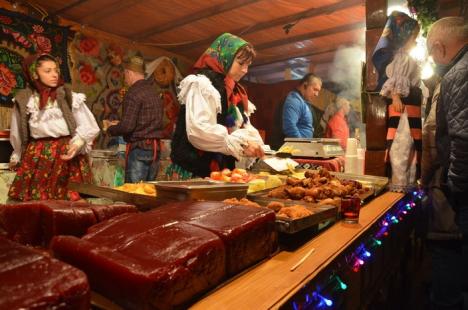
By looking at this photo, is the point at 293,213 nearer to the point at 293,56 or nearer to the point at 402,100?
the point at 402,100

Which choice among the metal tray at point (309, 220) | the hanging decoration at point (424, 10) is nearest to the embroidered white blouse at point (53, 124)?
the metal tray at point (309, 220)

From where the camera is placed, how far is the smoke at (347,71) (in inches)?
228

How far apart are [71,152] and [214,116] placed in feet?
4.93

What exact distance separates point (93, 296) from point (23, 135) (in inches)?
113

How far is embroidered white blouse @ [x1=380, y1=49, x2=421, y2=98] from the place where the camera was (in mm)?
3133

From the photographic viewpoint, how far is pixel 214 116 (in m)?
2.62

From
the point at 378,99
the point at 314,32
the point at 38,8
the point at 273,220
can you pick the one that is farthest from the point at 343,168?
the point at 38,8

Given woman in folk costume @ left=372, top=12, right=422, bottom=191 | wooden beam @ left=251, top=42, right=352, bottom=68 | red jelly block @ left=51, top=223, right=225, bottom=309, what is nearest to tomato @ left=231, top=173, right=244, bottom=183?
red jelly block @ left=51, top=223, right=225, bottom=309

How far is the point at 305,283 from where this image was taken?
0.93 meters

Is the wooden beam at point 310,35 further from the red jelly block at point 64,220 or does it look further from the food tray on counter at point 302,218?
the red jelly block at point 64,220

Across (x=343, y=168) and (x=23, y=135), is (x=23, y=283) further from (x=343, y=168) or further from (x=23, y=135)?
(x=343, y=168)

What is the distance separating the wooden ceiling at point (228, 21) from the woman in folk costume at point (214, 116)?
1.69 m

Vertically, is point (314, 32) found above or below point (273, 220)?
above

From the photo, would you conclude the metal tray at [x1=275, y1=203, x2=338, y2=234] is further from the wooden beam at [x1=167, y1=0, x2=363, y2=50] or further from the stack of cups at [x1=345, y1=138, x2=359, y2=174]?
the wooden beam at [x1=167, y1=0, x2=363, y2=50]
